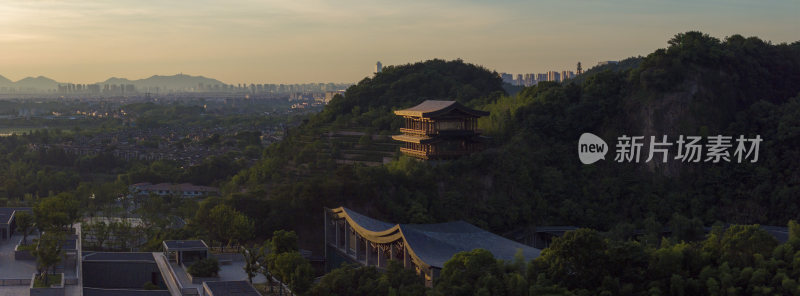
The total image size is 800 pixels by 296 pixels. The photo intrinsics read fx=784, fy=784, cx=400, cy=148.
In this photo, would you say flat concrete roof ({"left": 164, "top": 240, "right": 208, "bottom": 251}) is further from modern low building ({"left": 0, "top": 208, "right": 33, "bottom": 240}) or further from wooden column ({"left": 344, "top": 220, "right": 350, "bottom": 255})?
modern low building ({"left": 0, "top": 208, "right": 33, "bottom": 240})

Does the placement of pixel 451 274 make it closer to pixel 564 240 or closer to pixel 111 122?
pixel 564 240

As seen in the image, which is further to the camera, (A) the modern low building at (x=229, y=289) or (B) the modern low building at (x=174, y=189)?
(B) the modern low building at (x=174, y=189)

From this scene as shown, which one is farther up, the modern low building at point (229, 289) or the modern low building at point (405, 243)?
the modern low building at point (405, 243)

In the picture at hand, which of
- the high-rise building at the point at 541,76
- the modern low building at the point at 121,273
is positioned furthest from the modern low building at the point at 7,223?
the high-rise building at the point at 541,76

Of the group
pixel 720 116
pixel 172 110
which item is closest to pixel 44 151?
pixel 720 116

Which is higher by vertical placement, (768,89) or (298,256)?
(768,89)

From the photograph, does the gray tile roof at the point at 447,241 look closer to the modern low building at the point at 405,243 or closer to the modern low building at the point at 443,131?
the modern low building at the point at 405,243
